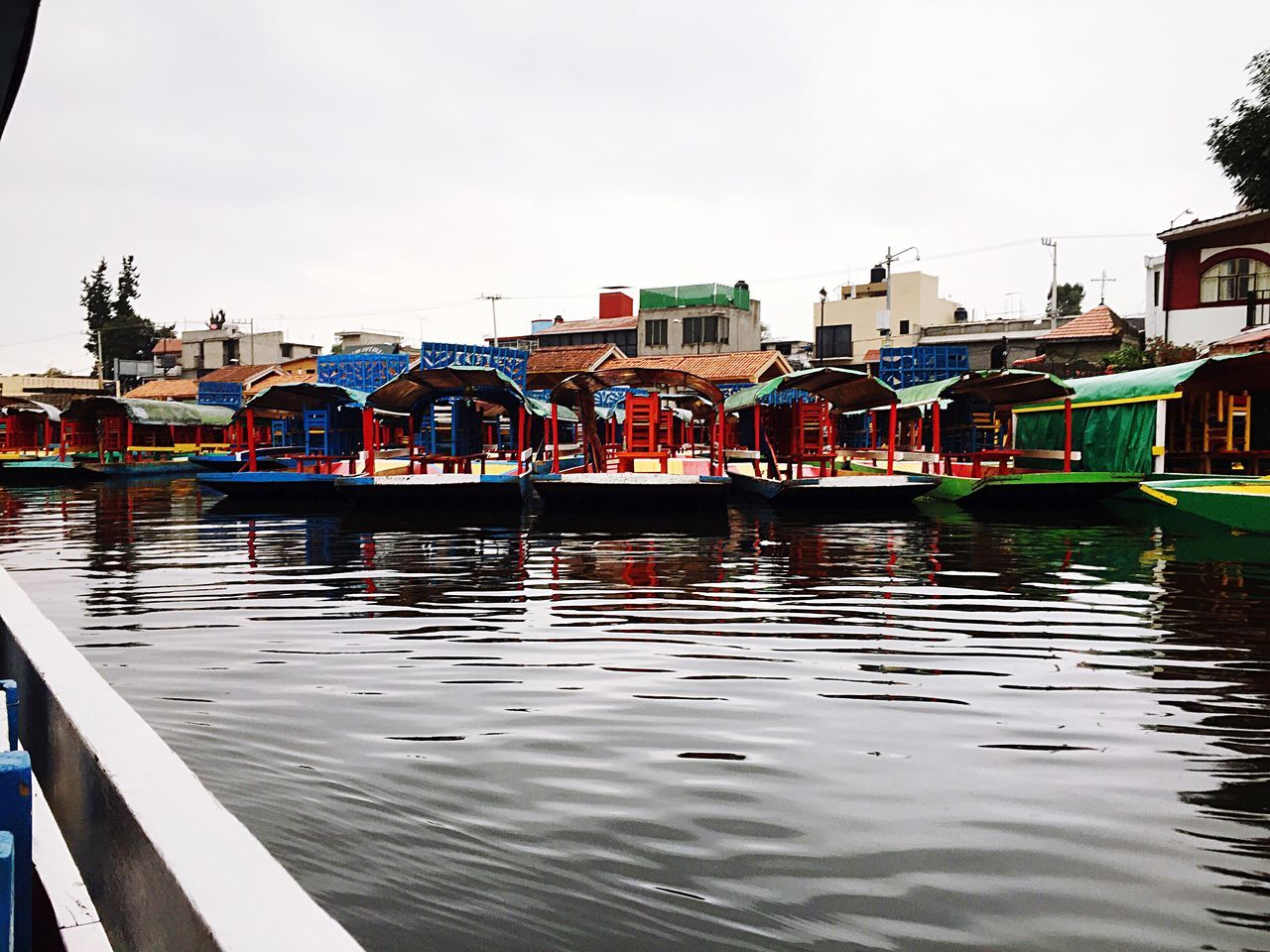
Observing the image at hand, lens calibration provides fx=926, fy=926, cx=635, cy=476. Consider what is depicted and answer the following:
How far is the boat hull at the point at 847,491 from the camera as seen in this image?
17.4 m

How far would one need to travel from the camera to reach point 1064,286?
5834cm

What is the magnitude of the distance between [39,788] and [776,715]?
3.41m

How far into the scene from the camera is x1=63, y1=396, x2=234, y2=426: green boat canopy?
91.5ft

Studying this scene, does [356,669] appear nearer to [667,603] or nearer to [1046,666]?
[667,603]

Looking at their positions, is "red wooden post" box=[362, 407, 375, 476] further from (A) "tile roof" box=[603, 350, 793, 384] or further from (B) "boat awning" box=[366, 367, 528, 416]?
(A) "tile roof" box=[603, 350, 793, 384]

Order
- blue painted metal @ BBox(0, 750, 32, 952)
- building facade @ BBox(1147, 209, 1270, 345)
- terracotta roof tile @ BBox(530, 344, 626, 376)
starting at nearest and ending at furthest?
blue painted metal @ BBox(0, 750, 32, 952) < building facade @ BBox(1147, 209, 1270, 345) < terracotta roof tile @ BBox(530, 344, 626, 376)

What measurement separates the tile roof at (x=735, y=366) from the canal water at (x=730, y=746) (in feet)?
93.9

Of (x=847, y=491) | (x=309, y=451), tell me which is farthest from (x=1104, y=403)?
(x=309, y=451)

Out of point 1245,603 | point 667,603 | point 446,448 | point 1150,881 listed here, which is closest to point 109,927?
point 1150,881

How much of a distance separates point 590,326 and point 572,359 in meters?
→ 10.8

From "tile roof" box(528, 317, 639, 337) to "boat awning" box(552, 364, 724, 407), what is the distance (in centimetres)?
3219

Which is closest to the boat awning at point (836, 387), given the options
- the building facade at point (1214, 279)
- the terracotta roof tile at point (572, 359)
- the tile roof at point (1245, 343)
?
the tile roof at point (1245, 343)

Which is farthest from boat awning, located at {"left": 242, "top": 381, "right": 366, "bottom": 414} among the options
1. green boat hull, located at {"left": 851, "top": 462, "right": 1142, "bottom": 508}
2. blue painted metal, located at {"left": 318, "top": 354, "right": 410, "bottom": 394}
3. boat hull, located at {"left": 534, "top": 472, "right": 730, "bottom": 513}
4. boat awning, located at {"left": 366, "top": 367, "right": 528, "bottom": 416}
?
green boat hull, located at {"left": 851, "top": 462, "right": 1142, "bottom": 508}

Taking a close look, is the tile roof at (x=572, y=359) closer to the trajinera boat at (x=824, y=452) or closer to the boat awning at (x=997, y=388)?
the trajinera boat at (x=824, y=452)
